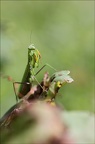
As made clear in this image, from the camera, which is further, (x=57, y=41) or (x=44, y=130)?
(x=57, y=41)

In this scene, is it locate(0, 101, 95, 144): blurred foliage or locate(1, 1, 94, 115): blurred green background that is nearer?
locate(0, 101, 95, 144): blurred foliage

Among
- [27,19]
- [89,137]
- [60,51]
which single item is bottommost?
[89,137]

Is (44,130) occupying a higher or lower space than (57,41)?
lower

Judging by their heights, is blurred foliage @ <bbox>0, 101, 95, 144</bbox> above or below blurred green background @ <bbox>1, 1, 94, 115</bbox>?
below

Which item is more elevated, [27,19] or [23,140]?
[27,19]

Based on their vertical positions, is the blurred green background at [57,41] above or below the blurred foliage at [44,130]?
above

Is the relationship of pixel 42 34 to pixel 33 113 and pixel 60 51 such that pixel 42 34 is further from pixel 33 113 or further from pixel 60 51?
pixel 33 113

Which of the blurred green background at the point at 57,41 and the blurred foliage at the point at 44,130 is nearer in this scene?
the blurred foliage at the point at 44,130

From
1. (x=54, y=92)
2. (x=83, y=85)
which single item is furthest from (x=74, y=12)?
(x=54, y=92)
